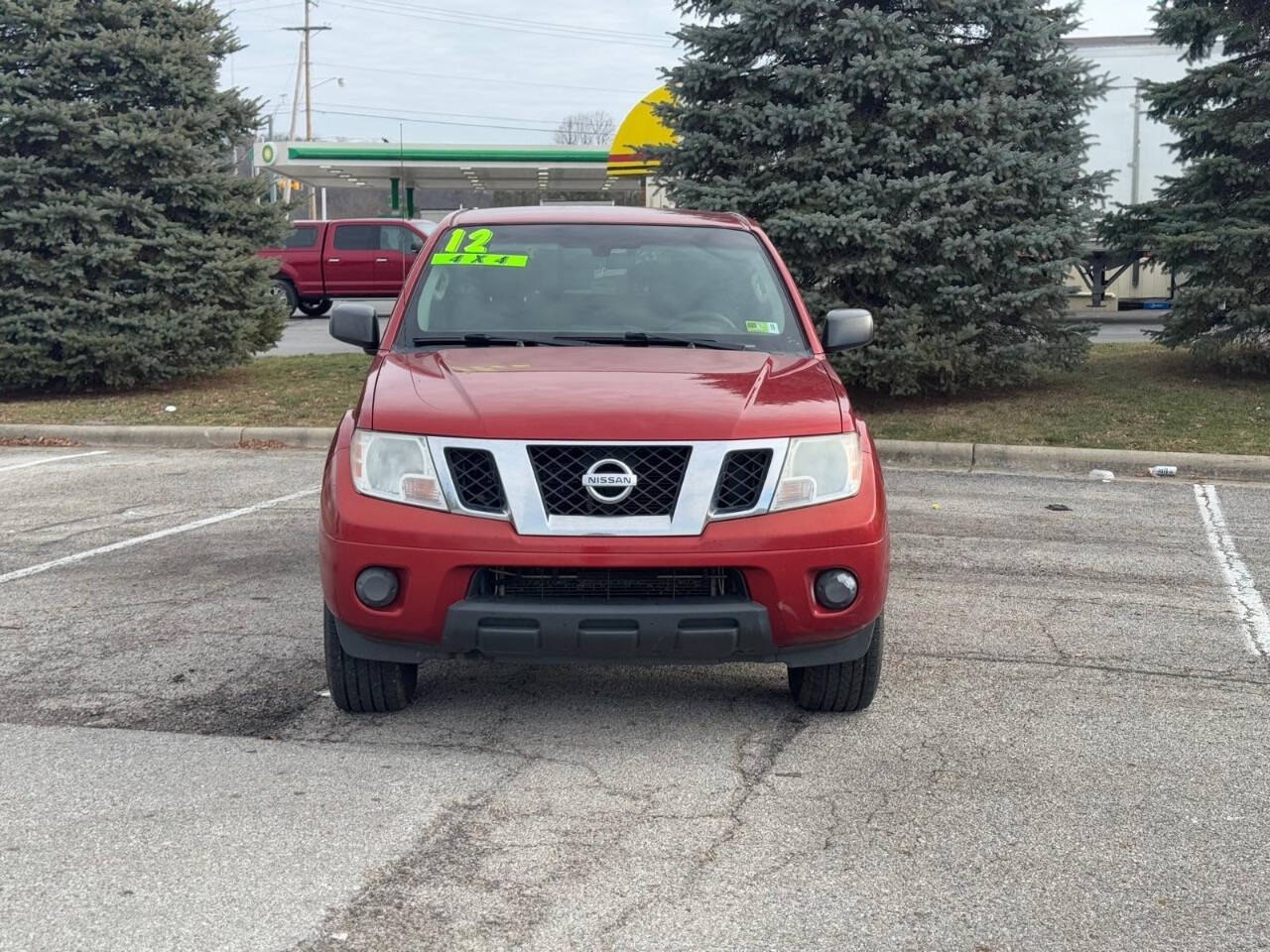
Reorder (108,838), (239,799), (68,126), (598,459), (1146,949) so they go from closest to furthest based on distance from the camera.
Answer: (1146,949) < (108,838) < (239,799) < (598,459) < (68,126)

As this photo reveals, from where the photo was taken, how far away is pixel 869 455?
4.70 metres

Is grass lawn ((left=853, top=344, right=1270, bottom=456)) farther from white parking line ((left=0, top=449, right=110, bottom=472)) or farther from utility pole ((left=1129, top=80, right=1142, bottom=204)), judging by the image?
utility pole ((left=1129, top=80, right=1142, bottom=204))

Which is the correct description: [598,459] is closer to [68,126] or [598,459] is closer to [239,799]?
[239,799]

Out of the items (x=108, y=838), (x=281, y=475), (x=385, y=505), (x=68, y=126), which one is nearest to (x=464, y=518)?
(x=385, y=505)

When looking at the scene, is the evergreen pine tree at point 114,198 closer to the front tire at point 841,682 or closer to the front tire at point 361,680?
the front tire at point 361,680

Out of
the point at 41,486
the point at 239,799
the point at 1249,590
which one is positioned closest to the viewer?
the point at 239,799

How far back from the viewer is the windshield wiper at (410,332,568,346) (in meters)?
5.32

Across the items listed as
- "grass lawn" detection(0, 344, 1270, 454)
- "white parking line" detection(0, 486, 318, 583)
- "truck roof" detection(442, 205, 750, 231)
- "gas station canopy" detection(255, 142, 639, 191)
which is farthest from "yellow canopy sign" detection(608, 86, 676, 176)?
"truck roof" detection(442, 205, 750, 231)

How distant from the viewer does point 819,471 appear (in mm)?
4457

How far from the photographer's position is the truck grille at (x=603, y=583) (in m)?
4.27

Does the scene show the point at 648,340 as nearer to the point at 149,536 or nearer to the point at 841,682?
the point at 841,682

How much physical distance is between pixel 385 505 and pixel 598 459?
677 mm

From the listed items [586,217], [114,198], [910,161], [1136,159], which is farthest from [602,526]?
[1136,159]

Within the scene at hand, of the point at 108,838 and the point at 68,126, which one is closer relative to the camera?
the point at 108,838
